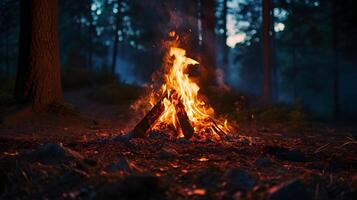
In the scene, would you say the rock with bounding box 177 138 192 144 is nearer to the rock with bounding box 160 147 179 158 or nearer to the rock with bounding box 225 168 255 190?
the rock with bounding box 160 147 179 158

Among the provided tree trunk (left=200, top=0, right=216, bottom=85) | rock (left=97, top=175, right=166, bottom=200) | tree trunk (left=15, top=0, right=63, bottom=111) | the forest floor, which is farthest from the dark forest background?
rock (left=97, top=175, right=166, bottom=200)

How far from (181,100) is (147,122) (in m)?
0.86

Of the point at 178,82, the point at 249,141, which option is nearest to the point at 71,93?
the point at 178,82

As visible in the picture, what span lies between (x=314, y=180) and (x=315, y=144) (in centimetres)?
380

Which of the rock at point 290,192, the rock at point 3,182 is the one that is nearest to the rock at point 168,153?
the rock at point 3,182

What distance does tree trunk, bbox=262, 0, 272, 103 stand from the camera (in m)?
18.4

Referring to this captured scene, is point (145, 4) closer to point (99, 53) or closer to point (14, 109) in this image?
point (99, 53)

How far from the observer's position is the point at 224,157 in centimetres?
622

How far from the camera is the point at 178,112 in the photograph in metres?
8.23

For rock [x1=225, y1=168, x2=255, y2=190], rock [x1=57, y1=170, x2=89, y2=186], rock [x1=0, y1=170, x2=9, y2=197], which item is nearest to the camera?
rock [x1=225, y1=168, x2=255, y2=190]

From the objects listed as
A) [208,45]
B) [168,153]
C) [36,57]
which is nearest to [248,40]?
[208,45]

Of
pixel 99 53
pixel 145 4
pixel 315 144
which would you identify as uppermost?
pixel 145 4

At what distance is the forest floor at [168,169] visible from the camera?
4148 mm

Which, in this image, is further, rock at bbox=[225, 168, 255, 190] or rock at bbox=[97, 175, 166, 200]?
rock at bbox=[225, 168, 255, 190]
